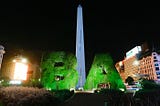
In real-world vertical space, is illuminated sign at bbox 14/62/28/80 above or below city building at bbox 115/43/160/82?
below

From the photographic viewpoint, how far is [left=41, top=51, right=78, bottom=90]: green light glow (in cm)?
2394

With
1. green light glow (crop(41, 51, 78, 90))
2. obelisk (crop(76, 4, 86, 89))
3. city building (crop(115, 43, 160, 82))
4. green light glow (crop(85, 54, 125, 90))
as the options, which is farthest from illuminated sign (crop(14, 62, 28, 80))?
city building (crop(115, 43, 160, 82))

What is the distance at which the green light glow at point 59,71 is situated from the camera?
78.5 feet

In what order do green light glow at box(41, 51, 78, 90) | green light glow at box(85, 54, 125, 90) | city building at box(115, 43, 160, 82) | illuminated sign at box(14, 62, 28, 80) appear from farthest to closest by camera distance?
city building at box(115, 43, 160, 82) → green light glow at box(85, 54, 125, 90) → green light glow at box(41, 51, 78, 90) → illuminated sign at box(14, 62, 28, 80)

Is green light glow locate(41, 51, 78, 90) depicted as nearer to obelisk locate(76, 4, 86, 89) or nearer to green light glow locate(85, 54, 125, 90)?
green light glow locate(85, 54, 125, 90)

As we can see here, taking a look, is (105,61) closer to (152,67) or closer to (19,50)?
(19,50)

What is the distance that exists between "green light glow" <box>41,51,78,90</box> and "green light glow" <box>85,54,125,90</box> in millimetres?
3490

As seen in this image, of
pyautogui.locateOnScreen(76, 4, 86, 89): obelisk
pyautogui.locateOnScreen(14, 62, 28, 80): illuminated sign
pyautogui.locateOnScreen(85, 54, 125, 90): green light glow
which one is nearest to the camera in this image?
pyautogui.locateOnScreen(14, 62, 28, 80): illuminated sign

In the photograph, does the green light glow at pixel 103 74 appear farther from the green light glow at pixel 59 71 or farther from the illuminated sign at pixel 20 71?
the illuminated sign at pixel 20 71

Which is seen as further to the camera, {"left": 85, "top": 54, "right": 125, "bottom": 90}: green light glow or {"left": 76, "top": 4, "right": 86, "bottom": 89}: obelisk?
{"left": 76, "top": 4, "right": 86, "bottom": 89}: obelisk

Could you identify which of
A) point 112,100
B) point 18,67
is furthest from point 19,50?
point 112,100

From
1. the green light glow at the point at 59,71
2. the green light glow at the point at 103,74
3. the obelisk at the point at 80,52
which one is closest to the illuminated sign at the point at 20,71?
the green light glow at the point at 59,71

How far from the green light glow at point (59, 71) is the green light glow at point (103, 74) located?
3490 millimetres

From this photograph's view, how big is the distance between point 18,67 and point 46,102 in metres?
10.4
